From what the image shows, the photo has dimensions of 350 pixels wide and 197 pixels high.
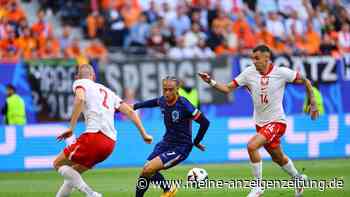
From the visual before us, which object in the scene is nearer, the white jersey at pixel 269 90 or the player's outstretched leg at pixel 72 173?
the player's outstretched leg at pixel 72 173

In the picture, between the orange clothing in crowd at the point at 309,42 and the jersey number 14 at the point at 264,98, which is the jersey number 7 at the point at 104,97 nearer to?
the jersey number 14 at the point at 264,98

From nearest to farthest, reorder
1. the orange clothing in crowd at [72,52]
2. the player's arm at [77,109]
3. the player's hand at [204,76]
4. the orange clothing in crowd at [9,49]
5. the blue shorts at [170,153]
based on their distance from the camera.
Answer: the player's arm at [77,109] → the blue shorts at [170,153] → the player's hand at [204,76] → the orange clothing in crowd at [9,49] → the orange clothing in crowd at [72,52]

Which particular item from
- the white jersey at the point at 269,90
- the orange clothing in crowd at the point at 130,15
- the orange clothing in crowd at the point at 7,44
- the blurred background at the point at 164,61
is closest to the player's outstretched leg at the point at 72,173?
the white jersey at the point at 269,90

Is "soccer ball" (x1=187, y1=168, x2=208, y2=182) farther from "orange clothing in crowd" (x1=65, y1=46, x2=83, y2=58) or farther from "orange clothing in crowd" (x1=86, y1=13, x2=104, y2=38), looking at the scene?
"orange clothing in crowd" (x1=86, y1=13, x2=104, y2=38)

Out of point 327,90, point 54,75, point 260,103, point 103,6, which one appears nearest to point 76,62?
point 54,75

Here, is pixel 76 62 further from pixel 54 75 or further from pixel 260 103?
pixel 260 103

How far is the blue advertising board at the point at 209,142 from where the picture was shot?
73.4ft

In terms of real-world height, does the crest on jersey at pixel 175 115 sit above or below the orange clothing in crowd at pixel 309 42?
below

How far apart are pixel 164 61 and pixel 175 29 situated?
87.1 inches

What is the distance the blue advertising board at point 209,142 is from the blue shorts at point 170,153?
838 centimetres

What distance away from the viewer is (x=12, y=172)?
2170 cm

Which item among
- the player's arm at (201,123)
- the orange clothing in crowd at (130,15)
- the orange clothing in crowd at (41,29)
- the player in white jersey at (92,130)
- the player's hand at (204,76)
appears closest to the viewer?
the player in white jersey at (92,130)

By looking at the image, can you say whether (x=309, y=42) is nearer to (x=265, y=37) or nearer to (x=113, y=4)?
(x=265, y=37)

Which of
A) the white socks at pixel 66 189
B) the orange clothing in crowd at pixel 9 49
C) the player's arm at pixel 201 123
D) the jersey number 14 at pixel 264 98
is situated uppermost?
the orange clothing in crowd at pixel 9 49
